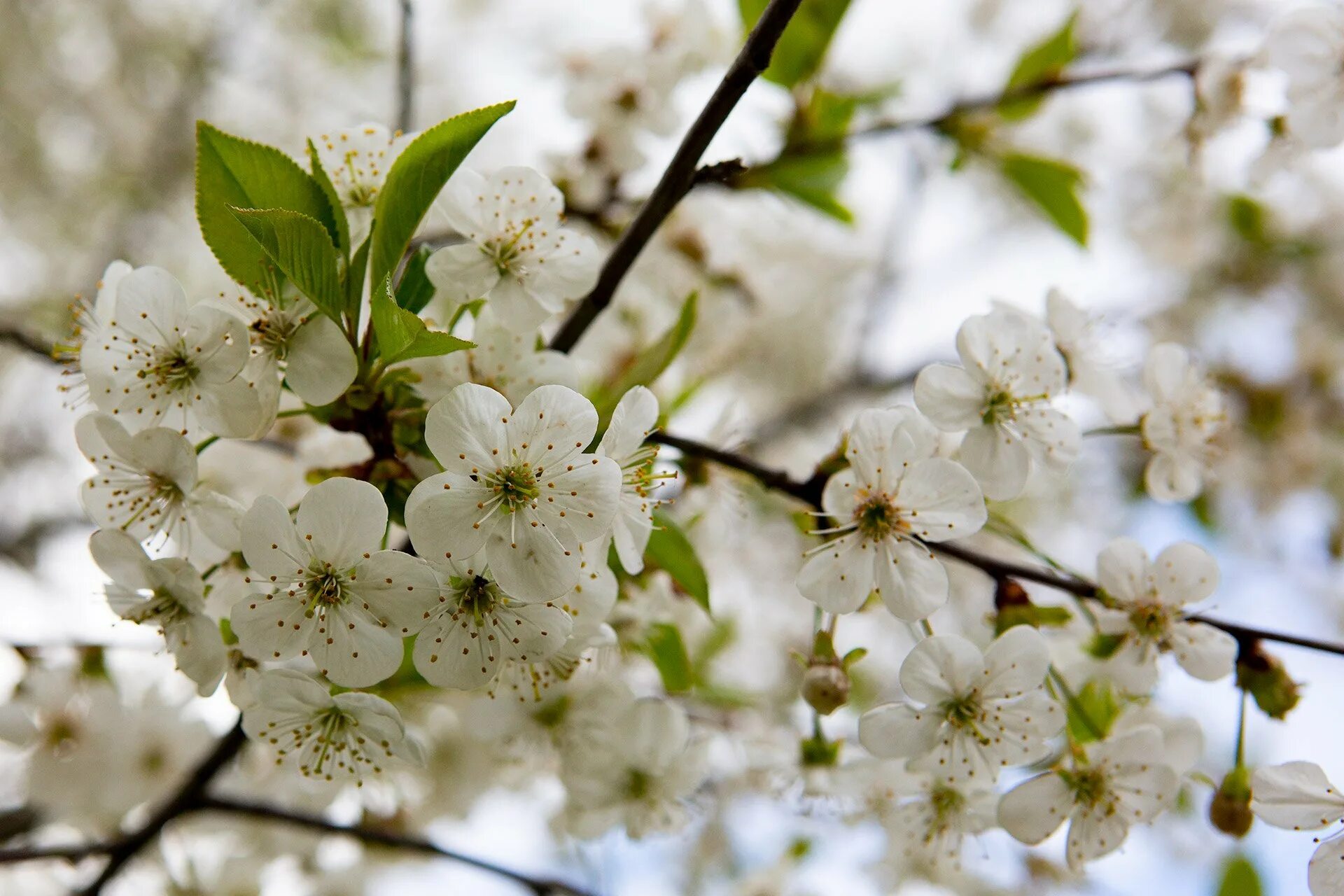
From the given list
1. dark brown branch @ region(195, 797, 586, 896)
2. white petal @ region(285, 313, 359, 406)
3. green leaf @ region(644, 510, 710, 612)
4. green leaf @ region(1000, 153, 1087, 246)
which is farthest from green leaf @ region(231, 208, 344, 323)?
green leaf @ region(1000, 153, 1087, 246)

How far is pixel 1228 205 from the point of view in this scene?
277 centimetres

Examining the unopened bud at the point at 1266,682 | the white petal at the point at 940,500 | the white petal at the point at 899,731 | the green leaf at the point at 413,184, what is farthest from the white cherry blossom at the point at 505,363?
the unopened bud at the point at 1266,682

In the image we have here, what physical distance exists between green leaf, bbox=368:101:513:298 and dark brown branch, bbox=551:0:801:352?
178 mm

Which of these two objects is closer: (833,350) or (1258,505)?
(1258,505)

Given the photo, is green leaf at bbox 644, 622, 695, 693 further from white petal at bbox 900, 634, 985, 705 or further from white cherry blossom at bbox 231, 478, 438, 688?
white cherry blossom at bbox 231, 478, 438, 688

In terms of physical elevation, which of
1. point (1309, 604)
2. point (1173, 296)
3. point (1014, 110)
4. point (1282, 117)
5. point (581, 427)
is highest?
point (1173, 296)

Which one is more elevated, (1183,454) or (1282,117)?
(1282,117)

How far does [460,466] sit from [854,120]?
4.25 ft

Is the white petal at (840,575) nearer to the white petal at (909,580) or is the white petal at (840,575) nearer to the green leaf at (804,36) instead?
the white petal at (909,580)

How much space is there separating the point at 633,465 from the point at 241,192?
1.46 ft

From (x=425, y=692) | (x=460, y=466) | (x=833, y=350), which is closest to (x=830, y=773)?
(x=425, y=692)

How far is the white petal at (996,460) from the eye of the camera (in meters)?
1.00

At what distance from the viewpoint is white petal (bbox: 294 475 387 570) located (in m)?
0.81

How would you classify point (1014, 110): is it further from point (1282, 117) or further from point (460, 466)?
point (460, 466)
